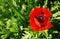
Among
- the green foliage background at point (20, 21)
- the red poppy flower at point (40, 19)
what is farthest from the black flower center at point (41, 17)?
the green foliage background at point (20, 21)

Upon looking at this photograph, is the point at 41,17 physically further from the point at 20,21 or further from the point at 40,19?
the point at 20,21

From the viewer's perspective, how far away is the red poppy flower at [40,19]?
6.39 ft

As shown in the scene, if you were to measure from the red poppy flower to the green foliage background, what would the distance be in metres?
0.19

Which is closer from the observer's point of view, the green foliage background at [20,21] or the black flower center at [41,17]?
the black flower center at [41,17]

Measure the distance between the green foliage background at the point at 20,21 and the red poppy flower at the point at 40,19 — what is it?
192 mm

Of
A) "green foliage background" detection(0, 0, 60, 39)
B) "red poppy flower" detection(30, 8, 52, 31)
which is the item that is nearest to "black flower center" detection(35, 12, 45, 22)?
"red poppy flower" detection(30, 8, 52, 31)

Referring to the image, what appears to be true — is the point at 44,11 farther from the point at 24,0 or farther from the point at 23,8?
the point at 24,0

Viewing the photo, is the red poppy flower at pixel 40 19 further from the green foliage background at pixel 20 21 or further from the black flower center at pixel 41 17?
the green foliage background at pixel 20 21

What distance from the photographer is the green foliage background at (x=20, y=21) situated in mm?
2214

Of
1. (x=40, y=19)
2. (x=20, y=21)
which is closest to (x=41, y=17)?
(x=40, y=19)

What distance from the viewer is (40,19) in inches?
78.2

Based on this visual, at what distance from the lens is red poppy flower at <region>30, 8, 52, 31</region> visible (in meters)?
1.95

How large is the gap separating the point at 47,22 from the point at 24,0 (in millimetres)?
665

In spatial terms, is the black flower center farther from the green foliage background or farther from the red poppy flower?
the green foliage background
